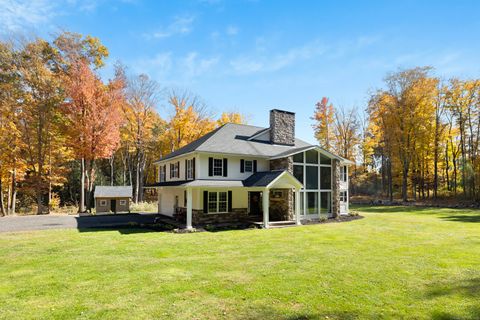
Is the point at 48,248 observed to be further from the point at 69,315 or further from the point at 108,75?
the point at 108,75

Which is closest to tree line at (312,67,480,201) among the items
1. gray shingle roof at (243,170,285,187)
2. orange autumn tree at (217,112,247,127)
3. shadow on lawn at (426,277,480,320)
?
orange autumn tree at (217,112,247,127)

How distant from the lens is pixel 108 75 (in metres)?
24.4

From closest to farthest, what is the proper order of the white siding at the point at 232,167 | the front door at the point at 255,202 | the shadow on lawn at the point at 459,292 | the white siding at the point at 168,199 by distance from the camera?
the shadow on lawn at the point at 459,292
the white siding at the point at 232,167
the front door at the point at 255,202
the white siding at the point at 168,199

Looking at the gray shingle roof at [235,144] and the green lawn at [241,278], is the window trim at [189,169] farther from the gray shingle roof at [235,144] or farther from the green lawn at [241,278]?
the green lawn at [241,278]

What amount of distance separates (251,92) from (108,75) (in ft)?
43.5

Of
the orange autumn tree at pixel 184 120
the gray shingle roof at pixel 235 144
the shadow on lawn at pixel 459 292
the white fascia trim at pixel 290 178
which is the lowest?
the shadow on lawn at pixel 459 292

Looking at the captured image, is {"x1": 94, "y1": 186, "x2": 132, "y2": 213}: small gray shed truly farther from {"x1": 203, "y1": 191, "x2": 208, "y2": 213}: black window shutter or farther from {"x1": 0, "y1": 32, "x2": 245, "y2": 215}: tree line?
{"x1": 203, "y1": 191, "x2": 208, "y2": 213}: black window shutter

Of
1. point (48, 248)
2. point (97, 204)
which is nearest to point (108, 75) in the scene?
point (97, 204)

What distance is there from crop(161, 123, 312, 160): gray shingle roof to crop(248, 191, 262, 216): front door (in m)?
2.59

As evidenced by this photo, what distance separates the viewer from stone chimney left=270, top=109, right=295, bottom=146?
1945 centimetres

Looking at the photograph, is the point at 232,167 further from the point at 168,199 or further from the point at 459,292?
the point at 459,292

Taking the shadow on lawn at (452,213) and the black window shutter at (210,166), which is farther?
the shadow on lawn at (452,213)

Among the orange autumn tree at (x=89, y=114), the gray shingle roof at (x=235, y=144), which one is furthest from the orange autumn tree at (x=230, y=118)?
the gray shingle roof at (x=235, y=144)

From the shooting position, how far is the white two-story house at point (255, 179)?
15.5 meters
